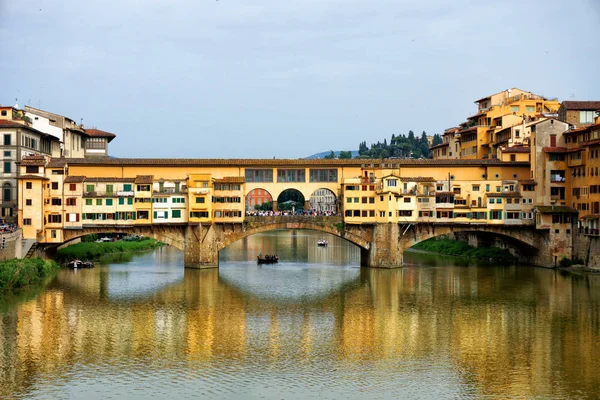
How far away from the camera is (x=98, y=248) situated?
2795 inches

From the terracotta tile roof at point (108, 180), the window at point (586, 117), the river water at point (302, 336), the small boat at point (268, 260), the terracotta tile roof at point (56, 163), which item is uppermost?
the window at point (586, 117)

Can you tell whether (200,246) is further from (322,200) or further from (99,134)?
(322,200)

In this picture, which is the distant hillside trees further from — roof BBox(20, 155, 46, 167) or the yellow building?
roof BBox(20, 155, 46, 167)

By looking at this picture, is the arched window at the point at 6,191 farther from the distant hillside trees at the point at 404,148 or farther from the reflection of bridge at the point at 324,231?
the distant hillside trees at the point at 404,148

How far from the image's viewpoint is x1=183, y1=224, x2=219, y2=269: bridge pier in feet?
191

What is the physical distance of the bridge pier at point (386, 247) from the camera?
59.0 meters

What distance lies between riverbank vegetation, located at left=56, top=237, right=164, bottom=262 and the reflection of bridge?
6.67 m

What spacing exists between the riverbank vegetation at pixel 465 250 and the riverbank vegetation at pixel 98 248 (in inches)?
1060

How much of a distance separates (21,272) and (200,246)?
14188 millimetres

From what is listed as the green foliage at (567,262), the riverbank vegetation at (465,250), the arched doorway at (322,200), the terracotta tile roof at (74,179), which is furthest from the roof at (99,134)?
the arched doorway at (322,200)

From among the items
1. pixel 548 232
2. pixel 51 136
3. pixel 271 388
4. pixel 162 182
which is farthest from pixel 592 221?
pixel 51 136

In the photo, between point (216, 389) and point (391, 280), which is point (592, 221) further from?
point (216, 389)

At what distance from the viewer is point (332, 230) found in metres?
59.5

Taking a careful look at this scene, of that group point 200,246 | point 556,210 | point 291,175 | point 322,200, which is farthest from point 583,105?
point 322,200
